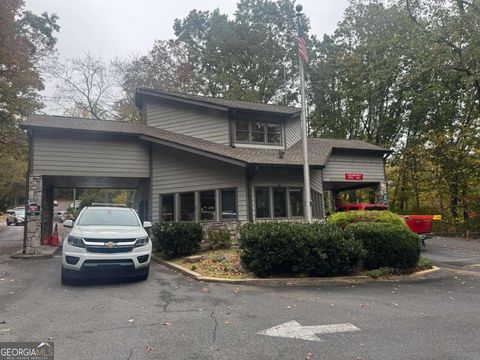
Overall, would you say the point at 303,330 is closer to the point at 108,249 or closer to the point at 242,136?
the point at 108,249

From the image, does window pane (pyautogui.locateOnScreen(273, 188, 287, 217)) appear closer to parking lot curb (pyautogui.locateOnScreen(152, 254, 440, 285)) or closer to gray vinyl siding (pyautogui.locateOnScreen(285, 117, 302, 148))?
gray vinyl siding (pyautogui.locateOnScreen(285, 117, 302, 148))

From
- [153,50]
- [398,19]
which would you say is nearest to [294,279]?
[398,19]

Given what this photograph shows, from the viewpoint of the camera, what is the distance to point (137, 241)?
8.09 meters

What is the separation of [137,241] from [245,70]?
2790 cm

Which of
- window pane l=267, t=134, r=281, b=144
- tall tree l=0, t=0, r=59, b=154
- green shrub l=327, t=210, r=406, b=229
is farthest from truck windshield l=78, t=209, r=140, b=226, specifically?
tall tree l=0, t=0, r=59, b=154

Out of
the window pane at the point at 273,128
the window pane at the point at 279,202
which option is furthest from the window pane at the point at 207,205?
the window pane at the point at 273,128

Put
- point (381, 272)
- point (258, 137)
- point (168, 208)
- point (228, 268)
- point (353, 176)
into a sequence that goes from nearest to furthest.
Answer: point (381, 272) < point (228, 268) < point (168, 208) < point (258, 137) < point (353, 176)

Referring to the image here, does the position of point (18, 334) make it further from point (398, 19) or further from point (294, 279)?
point (398, 19)

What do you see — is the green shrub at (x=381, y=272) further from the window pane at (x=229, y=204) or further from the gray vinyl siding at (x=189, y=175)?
the window pane at (x=229, y=204)


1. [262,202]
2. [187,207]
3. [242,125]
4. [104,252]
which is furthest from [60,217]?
[104,252]

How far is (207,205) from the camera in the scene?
47.6ft

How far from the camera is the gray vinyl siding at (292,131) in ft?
57.5

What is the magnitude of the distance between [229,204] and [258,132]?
175 inches

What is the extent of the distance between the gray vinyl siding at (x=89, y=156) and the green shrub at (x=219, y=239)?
171 inches
